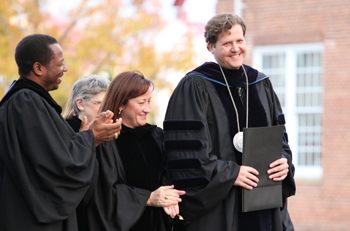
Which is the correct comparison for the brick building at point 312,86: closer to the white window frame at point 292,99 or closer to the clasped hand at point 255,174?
the white window frame at point 292,99

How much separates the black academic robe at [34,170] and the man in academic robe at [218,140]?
85 cm

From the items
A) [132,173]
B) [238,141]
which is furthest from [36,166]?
[238,141]

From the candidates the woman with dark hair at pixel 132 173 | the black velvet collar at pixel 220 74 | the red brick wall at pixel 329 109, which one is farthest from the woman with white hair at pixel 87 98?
the red brick wall at pixel 329 109

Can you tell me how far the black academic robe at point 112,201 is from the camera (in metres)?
3.75

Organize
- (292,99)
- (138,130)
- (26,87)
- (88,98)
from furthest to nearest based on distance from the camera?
(292,99)
(88,98)
(138,130)
(26,87)

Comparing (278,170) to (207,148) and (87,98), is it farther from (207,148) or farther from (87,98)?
(87,98)

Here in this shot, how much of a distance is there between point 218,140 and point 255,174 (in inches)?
14.6

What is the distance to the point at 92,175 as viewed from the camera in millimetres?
3393

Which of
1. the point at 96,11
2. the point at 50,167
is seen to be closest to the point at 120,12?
the point at 96,11

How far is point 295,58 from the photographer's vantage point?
1169cm

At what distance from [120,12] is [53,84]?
8.51 m

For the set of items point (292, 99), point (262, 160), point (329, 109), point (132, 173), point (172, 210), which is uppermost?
point (292, 99)

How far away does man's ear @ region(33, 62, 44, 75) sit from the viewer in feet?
11.3

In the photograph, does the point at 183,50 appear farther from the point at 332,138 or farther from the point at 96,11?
the point at 332,138
